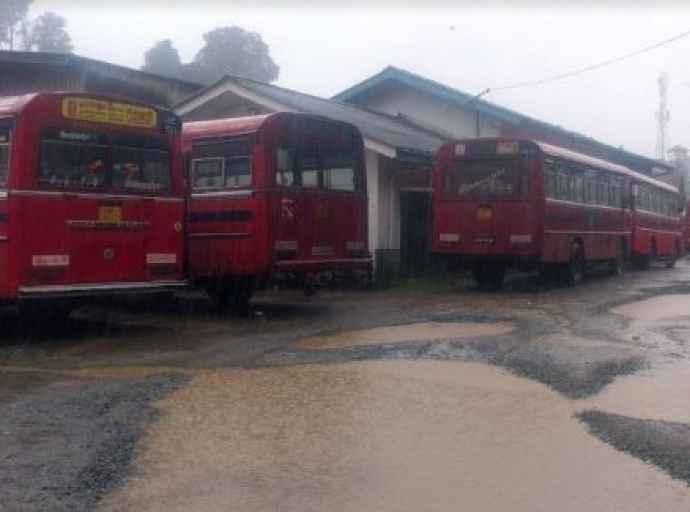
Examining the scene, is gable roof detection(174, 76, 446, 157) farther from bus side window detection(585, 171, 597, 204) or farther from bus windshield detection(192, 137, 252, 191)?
bus windshield detection(192, 137, 252, 191)

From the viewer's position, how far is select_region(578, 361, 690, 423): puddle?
279 inches

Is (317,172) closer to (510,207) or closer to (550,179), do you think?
(510,207)

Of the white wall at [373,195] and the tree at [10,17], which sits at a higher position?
the tree at [10,17]

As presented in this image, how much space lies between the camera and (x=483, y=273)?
19.0 meters

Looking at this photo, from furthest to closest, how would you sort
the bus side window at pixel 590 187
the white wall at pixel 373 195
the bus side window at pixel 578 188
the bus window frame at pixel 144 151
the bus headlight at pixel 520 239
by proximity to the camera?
the bus side window at pixel 590 187, the white wall at pixel 373 195, the bus side window at pixel 578 188, the bus headlight at pixel 520 239, the bus window frame at pixel 144 151

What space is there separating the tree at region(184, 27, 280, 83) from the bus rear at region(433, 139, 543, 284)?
40302 mm

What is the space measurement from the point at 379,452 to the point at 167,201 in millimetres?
6926

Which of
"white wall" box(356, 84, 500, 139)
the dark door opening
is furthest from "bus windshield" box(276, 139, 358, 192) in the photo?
"white wall" box(356, 84, 500, 139)

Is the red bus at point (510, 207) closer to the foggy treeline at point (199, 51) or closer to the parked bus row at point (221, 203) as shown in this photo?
the parked bus row at point (221, 203)

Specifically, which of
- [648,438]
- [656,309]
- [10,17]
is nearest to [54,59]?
[656,309]

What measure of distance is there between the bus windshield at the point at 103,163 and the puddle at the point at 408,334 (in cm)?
314

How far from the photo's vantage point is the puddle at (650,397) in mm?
A: 7086

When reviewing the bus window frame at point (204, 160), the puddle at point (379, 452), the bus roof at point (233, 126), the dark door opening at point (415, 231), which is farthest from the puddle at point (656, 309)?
the dark door opening at point (415, 231)

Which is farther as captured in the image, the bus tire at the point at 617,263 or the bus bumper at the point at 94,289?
the bus tire at the point at 617,263
